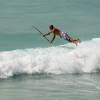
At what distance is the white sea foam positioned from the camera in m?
24.2

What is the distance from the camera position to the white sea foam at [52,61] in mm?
24172

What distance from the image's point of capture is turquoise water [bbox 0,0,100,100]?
20703 millimetres

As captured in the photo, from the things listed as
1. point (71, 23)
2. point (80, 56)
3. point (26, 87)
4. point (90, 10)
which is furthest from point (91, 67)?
point (90, 10)

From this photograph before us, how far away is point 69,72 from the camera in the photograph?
24859 millimetres

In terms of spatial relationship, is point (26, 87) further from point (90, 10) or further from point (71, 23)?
point (90, 10)

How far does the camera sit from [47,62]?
2531 centimetres

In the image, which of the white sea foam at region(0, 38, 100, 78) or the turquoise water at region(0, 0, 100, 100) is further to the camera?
the white sea foam at region(0, 38, 100, 78)

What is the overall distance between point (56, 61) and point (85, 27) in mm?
15739

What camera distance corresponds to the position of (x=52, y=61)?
83.9 feet

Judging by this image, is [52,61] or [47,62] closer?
[47,62]

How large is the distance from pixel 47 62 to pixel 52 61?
332mm

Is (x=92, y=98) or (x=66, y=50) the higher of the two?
(x=66, y=50)

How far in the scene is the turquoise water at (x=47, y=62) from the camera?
67.9 ft

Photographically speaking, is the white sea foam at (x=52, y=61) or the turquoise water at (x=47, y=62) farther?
the white sea foam at (x=52, y=61)
